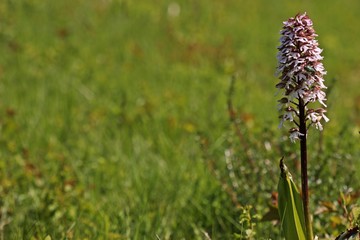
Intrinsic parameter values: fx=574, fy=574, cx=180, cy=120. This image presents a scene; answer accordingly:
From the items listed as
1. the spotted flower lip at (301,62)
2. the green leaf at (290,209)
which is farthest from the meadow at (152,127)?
the spotted flower lip at (301,62)

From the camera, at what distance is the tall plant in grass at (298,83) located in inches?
69.2

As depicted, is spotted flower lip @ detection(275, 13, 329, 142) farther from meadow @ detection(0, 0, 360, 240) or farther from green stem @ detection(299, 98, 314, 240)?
meadow @ detection(0, 0, 360, 240)

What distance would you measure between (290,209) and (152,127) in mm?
2928

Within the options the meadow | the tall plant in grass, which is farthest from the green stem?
the meadow

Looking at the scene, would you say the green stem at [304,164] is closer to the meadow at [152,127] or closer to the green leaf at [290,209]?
the green leaf at [290,209]

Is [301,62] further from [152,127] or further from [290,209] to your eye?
[152,127]

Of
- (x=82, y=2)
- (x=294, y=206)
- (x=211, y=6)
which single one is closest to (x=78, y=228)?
(x=294, y=206)

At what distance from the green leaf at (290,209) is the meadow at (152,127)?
288 millimetres

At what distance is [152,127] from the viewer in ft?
15.4

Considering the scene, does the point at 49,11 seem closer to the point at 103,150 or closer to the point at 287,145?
the point at 103,150

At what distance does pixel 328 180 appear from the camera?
9.80 ft

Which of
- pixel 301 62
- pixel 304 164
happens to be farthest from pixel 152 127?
pixel 301 62

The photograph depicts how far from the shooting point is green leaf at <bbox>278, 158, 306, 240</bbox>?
5.98 ft

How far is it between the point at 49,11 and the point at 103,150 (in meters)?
3.97
